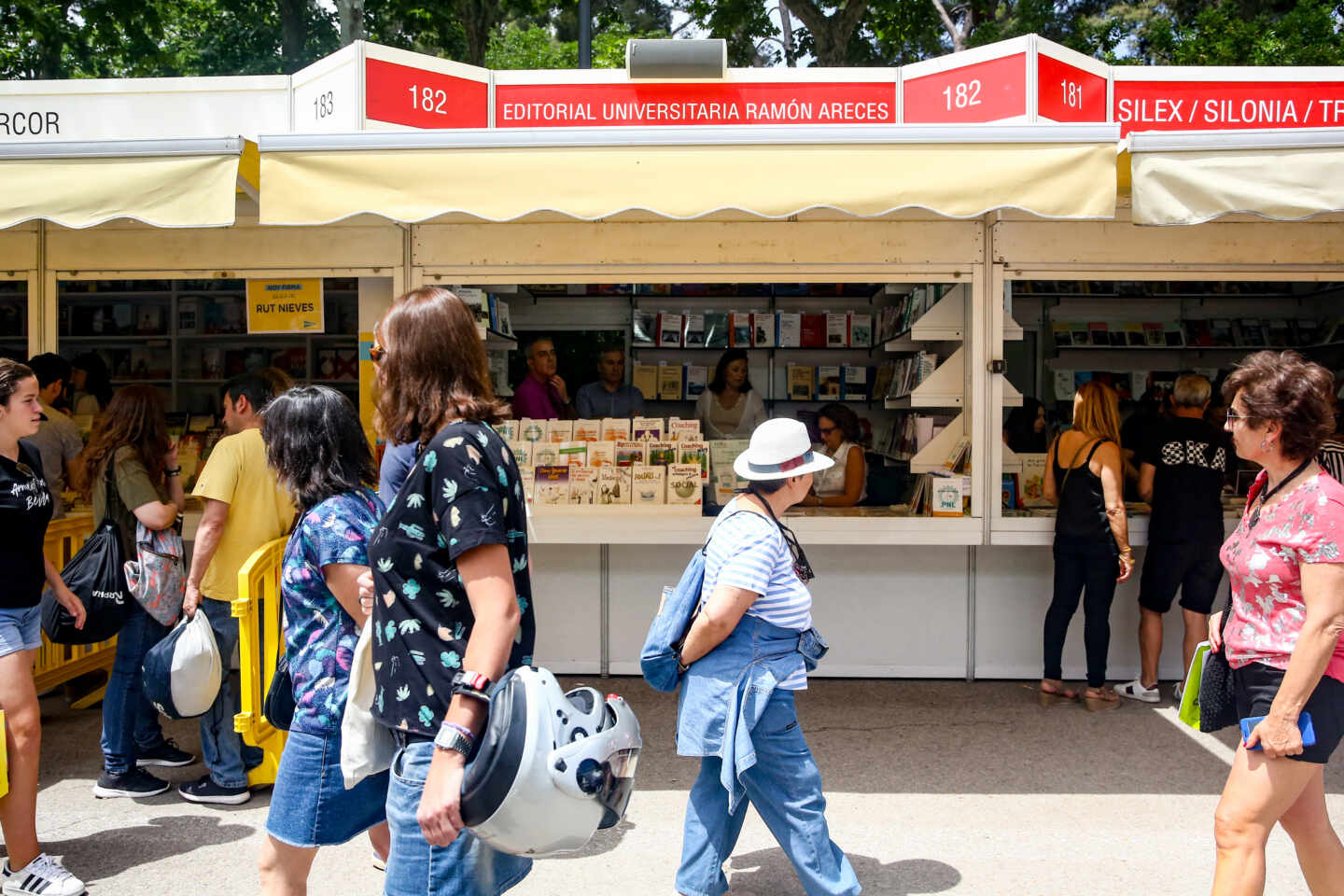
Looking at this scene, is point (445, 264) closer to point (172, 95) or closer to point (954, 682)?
point (172, 95)

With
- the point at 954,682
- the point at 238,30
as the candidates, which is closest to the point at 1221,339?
the point at 954,682

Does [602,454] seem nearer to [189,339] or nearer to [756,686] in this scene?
[756,686]

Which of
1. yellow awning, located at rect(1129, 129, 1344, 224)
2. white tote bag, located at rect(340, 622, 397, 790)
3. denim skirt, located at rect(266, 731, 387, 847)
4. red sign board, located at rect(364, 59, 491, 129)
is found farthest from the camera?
red sign board, located at rect(364, 59, 491, 129)

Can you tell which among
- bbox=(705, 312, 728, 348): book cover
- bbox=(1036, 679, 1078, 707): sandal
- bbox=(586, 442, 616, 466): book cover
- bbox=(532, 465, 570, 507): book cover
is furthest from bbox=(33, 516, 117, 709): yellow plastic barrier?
bbox=(1036, 679, 1078, 707): sandal

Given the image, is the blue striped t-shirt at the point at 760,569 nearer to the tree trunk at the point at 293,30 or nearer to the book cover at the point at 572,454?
the book cover at the point at 572,454

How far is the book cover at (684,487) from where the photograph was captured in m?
5.38

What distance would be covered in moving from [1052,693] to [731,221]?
9.27ft

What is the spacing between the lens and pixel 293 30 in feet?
68.8

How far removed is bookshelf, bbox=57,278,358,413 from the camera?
8062 mm

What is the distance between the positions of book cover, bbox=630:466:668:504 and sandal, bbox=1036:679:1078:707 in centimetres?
209

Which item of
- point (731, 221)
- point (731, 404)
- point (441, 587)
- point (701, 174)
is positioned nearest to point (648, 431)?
point (731, 221)

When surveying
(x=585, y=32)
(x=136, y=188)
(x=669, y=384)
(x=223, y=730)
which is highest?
(x=585, y=32)

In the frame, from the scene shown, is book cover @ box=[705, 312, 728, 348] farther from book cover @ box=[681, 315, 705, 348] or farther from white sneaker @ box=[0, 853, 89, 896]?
white sneaker @ box=[0, 853, 89, 896]

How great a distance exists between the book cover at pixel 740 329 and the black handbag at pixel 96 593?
15.0 ft
